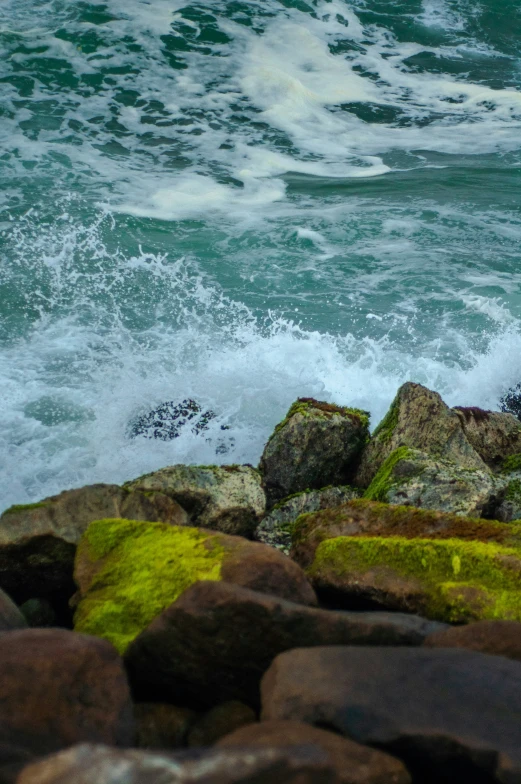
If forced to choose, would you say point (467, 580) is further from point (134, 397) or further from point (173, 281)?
point (173, 281)

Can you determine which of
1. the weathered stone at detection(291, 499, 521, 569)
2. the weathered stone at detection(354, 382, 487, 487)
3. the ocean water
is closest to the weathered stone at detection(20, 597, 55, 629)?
the weathered stone at detection(291, 499, 521, 569)

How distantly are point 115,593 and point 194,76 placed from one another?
714 inches

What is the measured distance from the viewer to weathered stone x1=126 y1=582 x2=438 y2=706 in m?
3.07

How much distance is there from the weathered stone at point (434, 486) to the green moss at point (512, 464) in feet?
3.33

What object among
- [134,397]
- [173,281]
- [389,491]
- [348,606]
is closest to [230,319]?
[173,281]

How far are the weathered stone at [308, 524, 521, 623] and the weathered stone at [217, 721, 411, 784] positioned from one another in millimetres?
1593

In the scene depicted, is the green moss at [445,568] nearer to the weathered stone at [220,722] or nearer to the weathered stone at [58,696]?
the weathered stone at [220,722]

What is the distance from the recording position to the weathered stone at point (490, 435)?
7.62m

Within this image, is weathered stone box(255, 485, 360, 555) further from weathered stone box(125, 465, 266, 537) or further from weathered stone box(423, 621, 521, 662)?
weathered stone box(423, 621, 521, 662)

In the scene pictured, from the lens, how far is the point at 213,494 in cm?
648

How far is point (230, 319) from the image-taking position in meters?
11.3

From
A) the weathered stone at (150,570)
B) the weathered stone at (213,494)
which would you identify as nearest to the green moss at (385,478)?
the weathered stone at (213,494)

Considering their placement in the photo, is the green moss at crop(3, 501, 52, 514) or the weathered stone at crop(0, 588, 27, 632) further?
the green moss at crop(3, 501, 52, 514)

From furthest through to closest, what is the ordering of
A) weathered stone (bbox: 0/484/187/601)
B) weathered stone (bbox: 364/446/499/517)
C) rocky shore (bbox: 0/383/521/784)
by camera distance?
weathered stone (bbox: 364/446/499/517), weathered stone (bbox: 0/484/187/601), rocky shore (bbox: 0/383/521/784)
